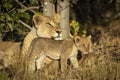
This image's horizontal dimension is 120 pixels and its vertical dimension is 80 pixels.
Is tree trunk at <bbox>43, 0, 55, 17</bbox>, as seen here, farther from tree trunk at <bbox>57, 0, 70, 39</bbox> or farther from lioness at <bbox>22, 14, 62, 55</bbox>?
lioness at <bbox>22, 14, 62, 55</bbox>

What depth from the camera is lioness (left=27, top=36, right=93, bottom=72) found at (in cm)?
790

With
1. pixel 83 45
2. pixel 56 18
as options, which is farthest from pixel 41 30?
pixel 83 45

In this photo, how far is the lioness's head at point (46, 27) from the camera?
8.09 m

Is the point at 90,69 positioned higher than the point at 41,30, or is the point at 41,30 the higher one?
the point at 41,30

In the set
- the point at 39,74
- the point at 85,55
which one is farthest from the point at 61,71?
the point at 85,55

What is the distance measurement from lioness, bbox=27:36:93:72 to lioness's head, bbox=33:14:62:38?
176 mm

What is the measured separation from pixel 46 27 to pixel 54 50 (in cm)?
49

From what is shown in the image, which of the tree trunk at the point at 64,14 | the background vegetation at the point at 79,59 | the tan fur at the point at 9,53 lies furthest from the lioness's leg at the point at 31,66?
the tree trunk at the point at 64,14

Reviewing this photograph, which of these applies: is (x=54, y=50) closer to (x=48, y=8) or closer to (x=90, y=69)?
(x=90, y=69)

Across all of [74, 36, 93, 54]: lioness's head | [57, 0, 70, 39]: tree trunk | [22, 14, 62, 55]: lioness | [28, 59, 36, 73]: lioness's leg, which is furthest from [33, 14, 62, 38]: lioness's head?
[28, 59, 36, 73]: lioness's leg

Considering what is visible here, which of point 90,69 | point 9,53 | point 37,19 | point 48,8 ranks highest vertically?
point 48,8

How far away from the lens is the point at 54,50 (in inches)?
315

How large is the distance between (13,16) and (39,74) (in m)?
1.70

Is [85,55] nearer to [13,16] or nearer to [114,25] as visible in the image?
[13,16]
